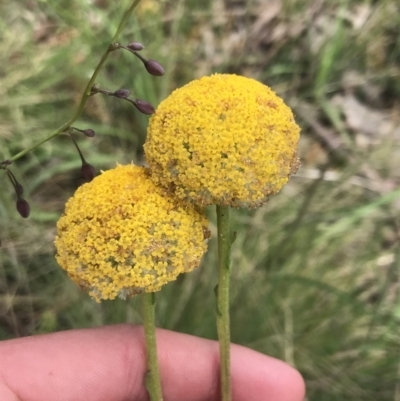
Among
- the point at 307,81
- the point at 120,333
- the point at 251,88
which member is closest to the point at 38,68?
the point at 307,81

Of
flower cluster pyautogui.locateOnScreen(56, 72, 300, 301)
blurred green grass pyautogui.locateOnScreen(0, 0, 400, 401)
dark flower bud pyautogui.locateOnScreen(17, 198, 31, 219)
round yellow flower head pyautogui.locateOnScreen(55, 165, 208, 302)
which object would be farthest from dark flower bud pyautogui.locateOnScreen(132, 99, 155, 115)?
blurred green grass pyautogui.locateOnScreen(0, 0, 400, 401)

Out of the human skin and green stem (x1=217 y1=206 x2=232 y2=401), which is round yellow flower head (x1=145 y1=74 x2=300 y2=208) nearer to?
green stem (x1=217 y1=206 x2=232 y2=401)

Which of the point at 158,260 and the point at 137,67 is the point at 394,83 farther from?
the point at 158,260

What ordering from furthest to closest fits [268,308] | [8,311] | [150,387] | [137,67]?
[137,67] < [8,311] < [268,308] < [150,387]

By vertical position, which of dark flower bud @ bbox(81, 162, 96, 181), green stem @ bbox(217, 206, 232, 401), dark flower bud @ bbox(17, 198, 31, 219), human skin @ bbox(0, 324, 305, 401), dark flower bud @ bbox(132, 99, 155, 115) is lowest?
human skin @ bbox(0, 324, 305, 401)

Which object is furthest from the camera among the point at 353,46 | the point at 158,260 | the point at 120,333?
the point at 353,46

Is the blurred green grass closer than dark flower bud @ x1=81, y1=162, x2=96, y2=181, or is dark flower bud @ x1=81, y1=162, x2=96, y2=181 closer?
dark flower bud @ x1=81, y1=162, x2=96, y2=181

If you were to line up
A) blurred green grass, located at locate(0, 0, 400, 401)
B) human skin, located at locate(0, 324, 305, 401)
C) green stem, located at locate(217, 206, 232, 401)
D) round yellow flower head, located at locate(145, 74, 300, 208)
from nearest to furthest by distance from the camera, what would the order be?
round yellow flower head, located at locate(145, 74, 300, 208)
green stem, located at locate(217, 206, 232, 401)
human skin, located at locate(0, 324, 305, 401)
blurred green grass, located at locate(0, 0, 400, 401)
